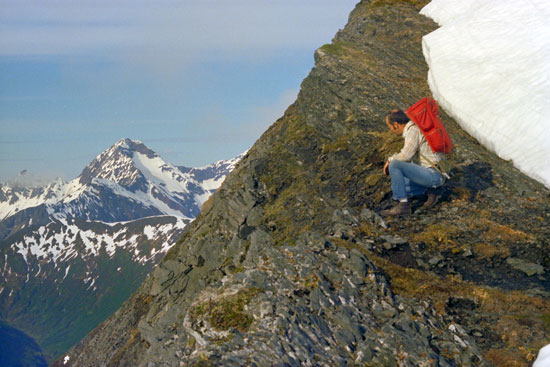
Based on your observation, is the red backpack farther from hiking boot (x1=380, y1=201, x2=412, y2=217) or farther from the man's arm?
hiking boot (x1=380, y1=201, x2=412, y2=217)

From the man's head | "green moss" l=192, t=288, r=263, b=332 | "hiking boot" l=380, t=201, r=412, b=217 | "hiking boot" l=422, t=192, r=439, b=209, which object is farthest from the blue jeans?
"green moss" l=192, t=288, r=263, b=332

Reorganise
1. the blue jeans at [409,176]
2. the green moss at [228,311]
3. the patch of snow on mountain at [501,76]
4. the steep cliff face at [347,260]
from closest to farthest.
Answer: the steep cliff face at [347,260]
the green moss at [228,311]
the blue jeans at [409,176]
the patch of snow on mountain at [501,76]

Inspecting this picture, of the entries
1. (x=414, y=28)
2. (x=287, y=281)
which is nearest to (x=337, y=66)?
(x=414, y=28)

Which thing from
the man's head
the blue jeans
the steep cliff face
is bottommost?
the steep cliff face

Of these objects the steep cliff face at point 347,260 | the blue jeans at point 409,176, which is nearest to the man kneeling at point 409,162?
the blue jeans at point 409,176

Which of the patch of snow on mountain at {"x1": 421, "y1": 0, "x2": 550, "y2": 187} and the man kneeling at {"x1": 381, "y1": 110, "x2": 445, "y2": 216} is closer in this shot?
the man kneeling at {"x1": 381, "y1": 110, "x2": 445, "y2": 216}

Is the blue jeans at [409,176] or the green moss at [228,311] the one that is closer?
the green moss at [228,311]

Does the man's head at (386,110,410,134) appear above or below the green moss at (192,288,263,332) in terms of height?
above

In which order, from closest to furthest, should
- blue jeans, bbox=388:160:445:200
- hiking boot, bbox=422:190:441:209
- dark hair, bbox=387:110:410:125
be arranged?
blue jeans, bbox=388:160:445:200
dark hair, bbox=387:110:410:125
hiking boot, bbox=422:190:441:209

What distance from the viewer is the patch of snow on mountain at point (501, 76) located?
19359 millimetres

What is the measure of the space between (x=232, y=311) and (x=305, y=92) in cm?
1695

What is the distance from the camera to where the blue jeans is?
1534 cm

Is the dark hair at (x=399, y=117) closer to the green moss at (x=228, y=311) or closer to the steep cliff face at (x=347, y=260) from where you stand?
the steep cliff face at (x=347, y=260)

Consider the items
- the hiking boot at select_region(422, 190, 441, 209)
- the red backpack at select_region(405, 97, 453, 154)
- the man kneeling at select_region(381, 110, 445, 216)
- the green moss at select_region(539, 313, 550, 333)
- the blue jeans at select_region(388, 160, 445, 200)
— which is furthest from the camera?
the hiking boot at select_region(422, 190, 441, 209)
